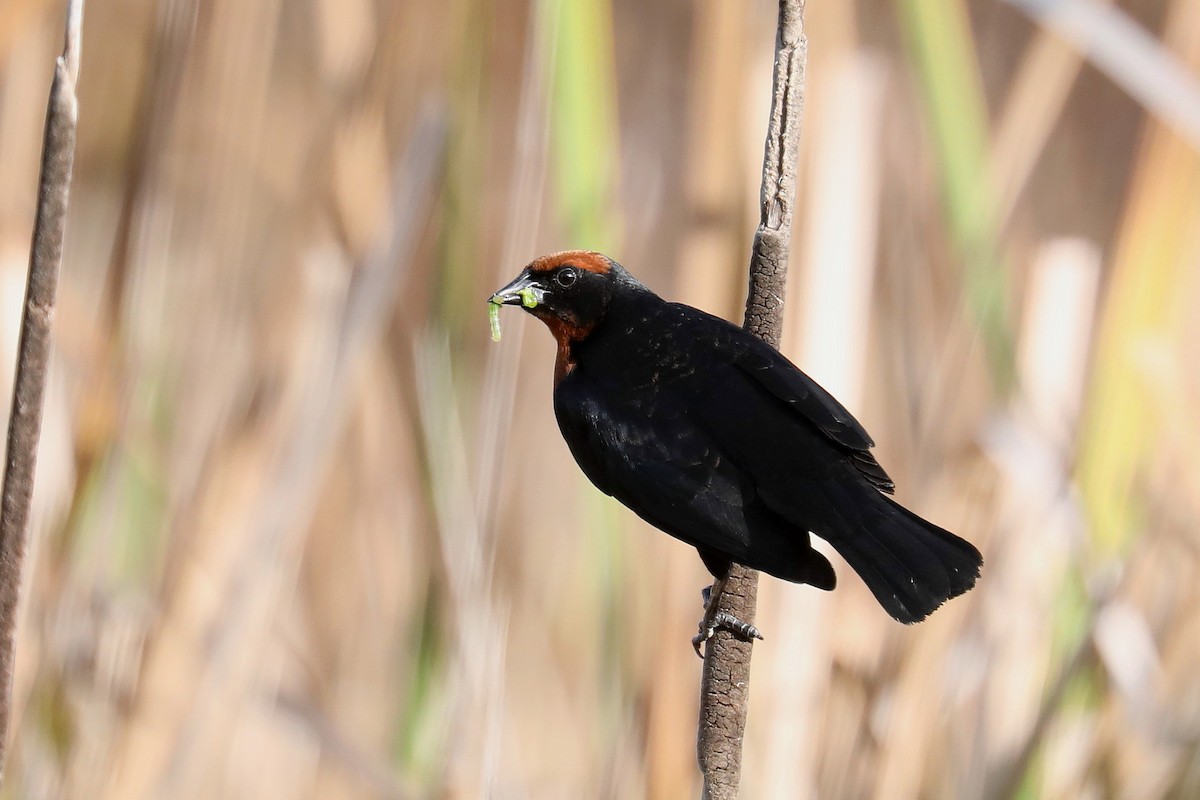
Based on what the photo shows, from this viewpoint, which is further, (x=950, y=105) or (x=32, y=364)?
(x=950, y=105)

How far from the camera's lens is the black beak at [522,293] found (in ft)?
2.61

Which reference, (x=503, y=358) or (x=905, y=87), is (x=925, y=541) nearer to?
(x=503, y=358)

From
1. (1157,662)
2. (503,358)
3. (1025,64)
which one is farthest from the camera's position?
(1157,662)

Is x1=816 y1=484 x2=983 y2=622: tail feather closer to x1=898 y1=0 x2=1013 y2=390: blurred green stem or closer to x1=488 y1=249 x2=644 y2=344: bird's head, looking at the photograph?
x1=488 y1=249 x2=644 y2=344: bird's head

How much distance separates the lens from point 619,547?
1.06m

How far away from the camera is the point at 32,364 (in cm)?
61

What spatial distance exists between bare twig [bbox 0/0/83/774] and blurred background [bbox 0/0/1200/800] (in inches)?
20.5

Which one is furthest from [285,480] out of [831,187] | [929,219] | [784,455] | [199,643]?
[929,219]

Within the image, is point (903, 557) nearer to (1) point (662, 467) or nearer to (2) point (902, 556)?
(2) point (902, 556)

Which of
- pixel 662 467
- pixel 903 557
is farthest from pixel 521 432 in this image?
pixel 903 557

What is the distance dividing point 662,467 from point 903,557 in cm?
16

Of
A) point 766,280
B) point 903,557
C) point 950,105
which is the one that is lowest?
point 903,557

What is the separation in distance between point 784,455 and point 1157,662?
1212 mm

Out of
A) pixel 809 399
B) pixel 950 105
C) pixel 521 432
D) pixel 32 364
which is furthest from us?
pixel 521 432
